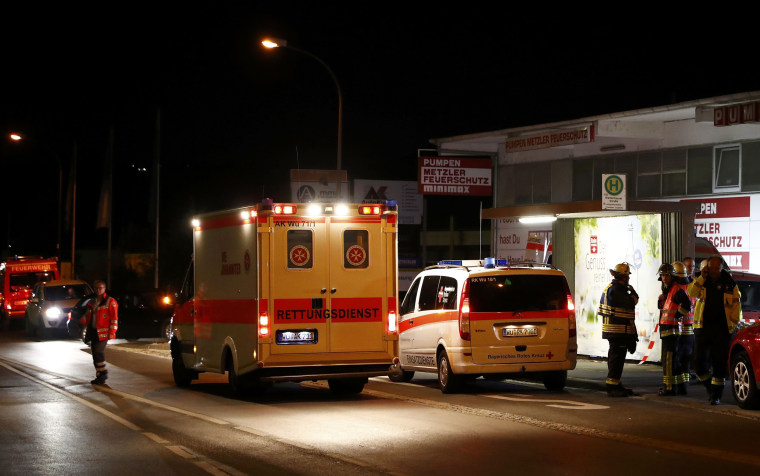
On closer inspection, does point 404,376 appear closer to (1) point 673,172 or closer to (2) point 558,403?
(2) point 558,403

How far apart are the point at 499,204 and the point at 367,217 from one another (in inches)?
761

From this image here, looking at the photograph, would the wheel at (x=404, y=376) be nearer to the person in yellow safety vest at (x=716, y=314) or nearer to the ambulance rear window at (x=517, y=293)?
the ambulance rear window at (x=517, y=293)

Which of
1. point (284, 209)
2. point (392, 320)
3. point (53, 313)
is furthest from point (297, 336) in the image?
point (53, 313)

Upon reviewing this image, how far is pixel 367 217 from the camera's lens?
49.5ft

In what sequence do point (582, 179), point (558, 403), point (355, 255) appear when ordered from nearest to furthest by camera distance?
1. point (558, 403)
2. point (355, 255)
3. point (582, 179)

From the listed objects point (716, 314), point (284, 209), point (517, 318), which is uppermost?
point (284, 209)

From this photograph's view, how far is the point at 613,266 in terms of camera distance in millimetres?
20141

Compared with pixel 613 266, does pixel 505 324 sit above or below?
below

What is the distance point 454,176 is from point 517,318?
57.7 ft

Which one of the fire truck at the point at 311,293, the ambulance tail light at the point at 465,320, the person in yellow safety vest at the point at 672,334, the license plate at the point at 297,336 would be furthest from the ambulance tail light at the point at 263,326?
the person in yellow safety vest at the point at 672,334

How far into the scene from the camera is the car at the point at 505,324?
15148 mm

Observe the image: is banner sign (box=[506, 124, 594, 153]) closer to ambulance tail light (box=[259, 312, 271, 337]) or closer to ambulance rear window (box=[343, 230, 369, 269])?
ambulance rear window (box=[343, 230, 369, 269])

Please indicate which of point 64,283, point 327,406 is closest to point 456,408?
point 327,406

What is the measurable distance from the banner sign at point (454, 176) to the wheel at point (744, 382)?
19.4 m
